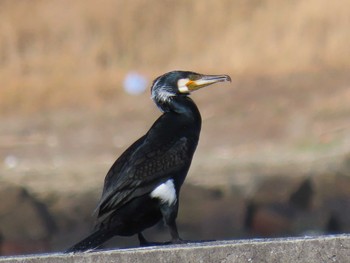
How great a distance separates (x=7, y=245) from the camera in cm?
1850

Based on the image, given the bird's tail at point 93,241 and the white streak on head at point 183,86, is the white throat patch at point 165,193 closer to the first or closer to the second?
the bird's tail at point 93,241

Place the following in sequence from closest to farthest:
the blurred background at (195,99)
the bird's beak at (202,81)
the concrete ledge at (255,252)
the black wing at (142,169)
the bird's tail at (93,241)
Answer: the concrete ledge at (255,252) < the bird's tail at (93,241) < the black wing at (142,169) < the bird's beak at (202,81) < the blurred background at (195,99)

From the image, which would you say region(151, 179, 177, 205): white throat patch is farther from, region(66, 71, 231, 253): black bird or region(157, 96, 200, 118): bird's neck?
region(157, 96, 200, 118): bird's neck

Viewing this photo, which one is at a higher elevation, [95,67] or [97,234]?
[97,234]

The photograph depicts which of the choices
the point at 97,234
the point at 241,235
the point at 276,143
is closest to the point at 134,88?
the point at 276,143

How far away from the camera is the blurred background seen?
20.4 metres

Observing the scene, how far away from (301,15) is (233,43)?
1.23 metres

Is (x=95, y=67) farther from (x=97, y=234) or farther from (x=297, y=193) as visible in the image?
(x=97, y=234)

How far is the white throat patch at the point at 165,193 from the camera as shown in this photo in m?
6.92

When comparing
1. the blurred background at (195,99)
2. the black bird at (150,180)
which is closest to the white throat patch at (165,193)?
the black bird at (150,180)

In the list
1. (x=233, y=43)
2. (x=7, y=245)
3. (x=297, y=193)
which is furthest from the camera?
(x=233, y=43)

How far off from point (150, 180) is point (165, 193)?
0.10 m

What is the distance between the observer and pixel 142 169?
6883 millimetres

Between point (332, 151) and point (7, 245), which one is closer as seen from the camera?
Answer: point (7, 245)
